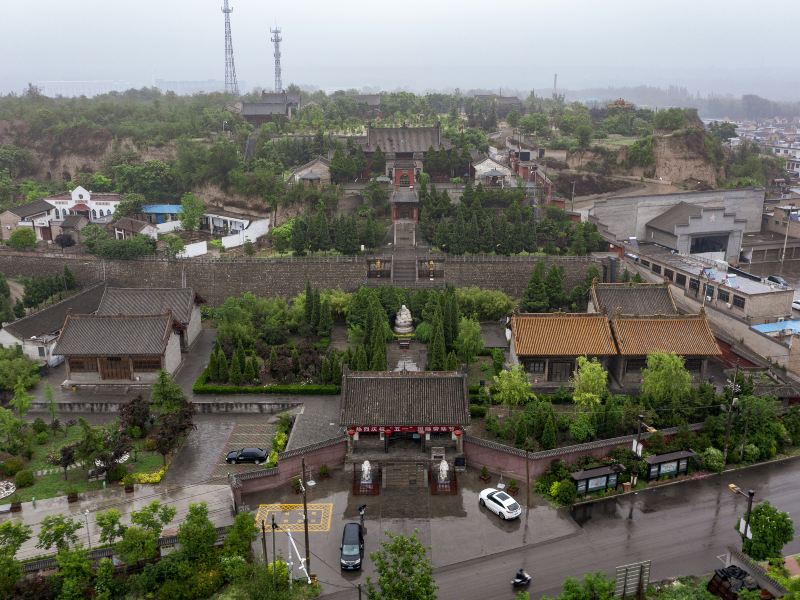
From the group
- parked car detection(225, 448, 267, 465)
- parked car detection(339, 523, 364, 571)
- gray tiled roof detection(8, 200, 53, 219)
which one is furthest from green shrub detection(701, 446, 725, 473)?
gray tiled roof detection(8, 200, 53, 219)

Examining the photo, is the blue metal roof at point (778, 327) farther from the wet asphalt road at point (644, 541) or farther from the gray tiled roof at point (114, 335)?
the gray tiled roof at point (114, 335)

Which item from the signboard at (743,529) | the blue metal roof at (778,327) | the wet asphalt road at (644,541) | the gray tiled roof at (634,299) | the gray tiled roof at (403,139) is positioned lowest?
the wet asphalt road at (644,541)

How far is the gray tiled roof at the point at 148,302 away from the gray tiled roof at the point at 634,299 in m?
21.7

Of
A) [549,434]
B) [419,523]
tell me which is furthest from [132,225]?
[549,434]

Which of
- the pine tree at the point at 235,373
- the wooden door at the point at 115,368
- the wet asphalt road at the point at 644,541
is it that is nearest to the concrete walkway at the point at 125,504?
the wet asphalt road at the point at 644,541

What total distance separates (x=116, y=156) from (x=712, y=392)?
56.0 metres

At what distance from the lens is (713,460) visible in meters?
26.3

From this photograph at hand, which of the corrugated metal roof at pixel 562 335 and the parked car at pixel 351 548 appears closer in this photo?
the parked car at pixel 351 548

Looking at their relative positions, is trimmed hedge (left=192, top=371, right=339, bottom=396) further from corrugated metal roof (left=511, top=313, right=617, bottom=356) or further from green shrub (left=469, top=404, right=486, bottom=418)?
corrugated metal roof (left=511, top=313, right=617, bottom=356)

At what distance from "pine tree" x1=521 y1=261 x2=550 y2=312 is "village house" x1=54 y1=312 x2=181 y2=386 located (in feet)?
64.1

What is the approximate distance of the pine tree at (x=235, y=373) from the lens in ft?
109

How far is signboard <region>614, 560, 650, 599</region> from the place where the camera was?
19.8m

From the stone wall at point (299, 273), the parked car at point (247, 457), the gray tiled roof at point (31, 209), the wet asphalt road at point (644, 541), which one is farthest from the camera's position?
the gray tiled roof at point (31, 209)

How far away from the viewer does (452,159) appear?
5653 cm
